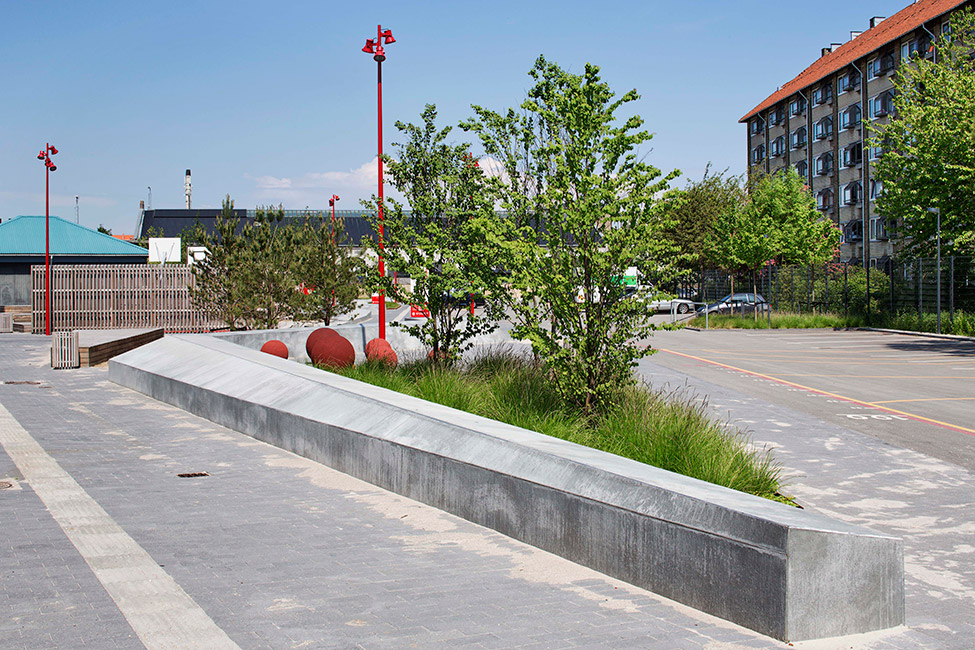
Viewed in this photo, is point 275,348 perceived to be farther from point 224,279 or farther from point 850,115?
point 850,115

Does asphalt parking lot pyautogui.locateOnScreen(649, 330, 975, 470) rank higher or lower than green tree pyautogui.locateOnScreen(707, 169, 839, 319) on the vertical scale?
lower

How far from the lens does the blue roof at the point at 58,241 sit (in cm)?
4866

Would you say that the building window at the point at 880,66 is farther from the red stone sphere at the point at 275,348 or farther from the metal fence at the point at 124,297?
the red stone sphere at the point at 275,348

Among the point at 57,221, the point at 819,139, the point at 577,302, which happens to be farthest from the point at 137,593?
the point at 819,139

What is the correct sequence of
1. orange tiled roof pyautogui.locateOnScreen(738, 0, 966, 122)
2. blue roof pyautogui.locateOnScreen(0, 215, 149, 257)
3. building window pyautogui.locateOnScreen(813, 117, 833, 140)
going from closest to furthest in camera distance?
blue roof pyautogui.locateOnScreen(0, 215, 149, 257), orange tiled roof pyautogui.locateOnScreen(738, 0, 966, 122), building window pyautogui.locateOnScreen(813, 117, 833, 140)

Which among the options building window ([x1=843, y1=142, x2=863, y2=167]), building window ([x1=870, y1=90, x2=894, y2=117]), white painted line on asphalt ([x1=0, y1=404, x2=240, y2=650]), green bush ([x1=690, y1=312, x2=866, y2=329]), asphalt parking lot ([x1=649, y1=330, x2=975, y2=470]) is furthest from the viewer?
building window ([x1=843, y1=142, x2=863, y2=167])

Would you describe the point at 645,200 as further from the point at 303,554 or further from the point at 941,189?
the point at 941,189

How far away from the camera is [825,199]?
67312 mm

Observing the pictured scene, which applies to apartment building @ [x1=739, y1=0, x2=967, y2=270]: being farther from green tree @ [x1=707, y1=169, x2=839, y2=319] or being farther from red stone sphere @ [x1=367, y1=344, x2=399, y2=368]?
red stone sphere @ [x1=367, y1=344, x2=399, y2=368]

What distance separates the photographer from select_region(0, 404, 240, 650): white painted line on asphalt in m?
4.30

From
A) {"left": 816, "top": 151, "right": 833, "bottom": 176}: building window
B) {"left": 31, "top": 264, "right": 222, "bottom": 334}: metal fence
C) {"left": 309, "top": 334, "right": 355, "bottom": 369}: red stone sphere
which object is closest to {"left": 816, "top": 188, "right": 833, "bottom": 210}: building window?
{"left": 816, "top": 151, "right": 833, "bottom": 176}: building window

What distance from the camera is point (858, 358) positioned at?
2233cm

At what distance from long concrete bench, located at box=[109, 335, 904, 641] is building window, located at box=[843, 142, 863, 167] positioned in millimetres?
61170

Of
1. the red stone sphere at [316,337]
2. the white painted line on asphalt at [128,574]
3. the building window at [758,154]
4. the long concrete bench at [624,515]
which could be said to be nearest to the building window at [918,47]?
the building window at [758,154]
